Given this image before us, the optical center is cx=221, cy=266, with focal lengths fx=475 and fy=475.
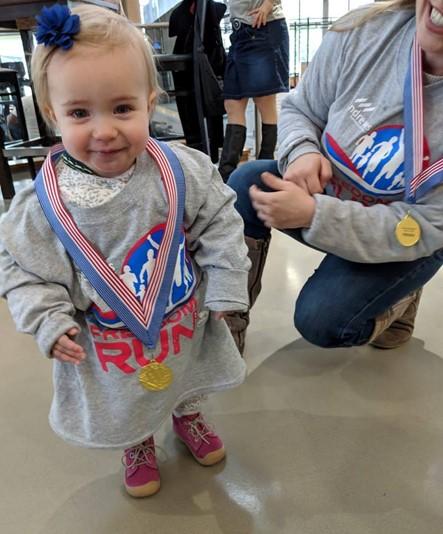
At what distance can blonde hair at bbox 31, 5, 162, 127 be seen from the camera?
625 mm

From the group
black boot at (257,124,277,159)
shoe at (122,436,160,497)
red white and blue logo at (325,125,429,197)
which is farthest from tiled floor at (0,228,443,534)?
black boot at (257,124,277,159)

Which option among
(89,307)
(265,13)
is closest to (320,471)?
(89,307)

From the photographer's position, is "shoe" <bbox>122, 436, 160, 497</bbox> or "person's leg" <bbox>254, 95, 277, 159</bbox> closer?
"shoe" <bbox>122, 436, 160, 497</bbox>

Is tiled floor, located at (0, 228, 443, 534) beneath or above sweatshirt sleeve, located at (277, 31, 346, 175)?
beneath

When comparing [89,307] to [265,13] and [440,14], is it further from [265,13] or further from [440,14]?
[265,13]

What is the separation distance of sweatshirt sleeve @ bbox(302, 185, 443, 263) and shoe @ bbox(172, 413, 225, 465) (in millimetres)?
422

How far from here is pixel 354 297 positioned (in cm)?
98

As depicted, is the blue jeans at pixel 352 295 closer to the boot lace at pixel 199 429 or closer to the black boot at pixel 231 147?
the boot lace at pixel 199 429

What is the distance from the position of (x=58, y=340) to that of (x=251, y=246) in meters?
0.59

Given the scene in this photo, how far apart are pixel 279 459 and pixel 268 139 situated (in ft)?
5.77

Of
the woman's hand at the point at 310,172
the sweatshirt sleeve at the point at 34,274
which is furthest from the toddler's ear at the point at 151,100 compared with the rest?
the woman's hand at the point at 310,172

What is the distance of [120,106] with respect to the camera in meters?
0.66

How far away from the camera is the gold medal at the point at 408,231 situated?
854 mm

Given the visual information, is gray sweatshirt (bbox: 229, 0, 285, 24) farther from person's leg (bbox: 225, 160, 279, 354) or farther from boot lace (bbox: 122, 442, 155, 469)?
boot lace (bbox: 122, 442, 155, 469)
